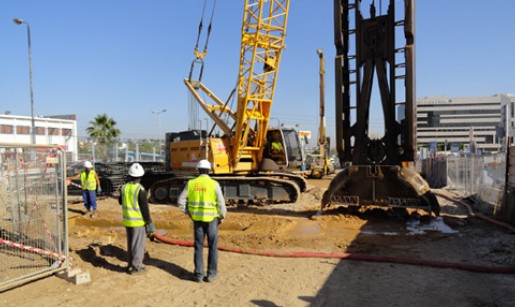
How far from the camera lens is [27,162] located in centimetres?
566

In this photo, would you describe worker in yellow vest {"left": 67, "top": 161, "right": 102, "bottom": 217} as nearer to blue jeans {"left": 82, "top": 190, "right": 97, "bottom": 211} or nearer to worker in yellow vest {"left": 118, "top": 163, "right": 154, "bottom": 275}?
blue jeans {"left": 82, "top": 190, "right": 97, "bottom": 211}

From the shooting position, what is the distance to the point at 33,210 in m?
5.78

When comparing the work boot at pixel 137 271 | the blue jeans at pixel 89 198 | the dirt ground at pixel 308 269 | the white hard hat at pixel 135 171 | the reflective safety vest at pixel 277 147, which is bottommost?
the dirt ground at pixel 308 269

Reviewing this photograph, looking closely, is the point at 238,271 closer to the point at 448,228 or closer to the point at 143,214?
the point at 143,214

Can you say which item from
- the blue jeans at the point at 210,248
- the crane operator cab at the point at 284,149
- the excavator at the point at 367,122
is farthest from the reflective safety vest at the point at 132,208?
the crane operator cab at the point at 284,149

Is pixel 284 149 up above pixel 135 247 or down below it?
above

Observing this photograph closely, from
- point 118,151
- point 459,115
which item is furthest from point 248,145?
point 459,115

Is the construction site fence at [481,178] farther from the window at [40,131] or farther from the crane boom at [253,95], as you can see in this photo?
the window at [40,131]

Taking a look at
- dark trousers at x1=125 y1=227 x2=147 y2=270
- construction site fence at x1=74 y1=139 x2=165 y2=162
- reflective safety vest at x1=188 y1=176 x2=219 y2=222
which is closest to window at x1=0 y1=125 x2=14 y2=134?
construction site fence at x1=74 y1=139 x2=165 y2=162

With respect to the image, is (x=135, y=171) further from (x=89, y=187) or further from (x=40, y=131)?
(x=40, y=131)

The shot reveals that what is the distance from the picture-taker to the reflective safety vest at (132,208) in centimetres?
566

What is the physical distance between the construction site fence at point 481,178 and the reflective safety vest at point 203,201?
6.87m

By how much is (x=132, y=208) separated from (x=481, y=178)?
11.4m

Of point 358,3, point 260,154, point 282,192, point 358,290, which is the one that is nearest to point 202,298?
point 358,290
